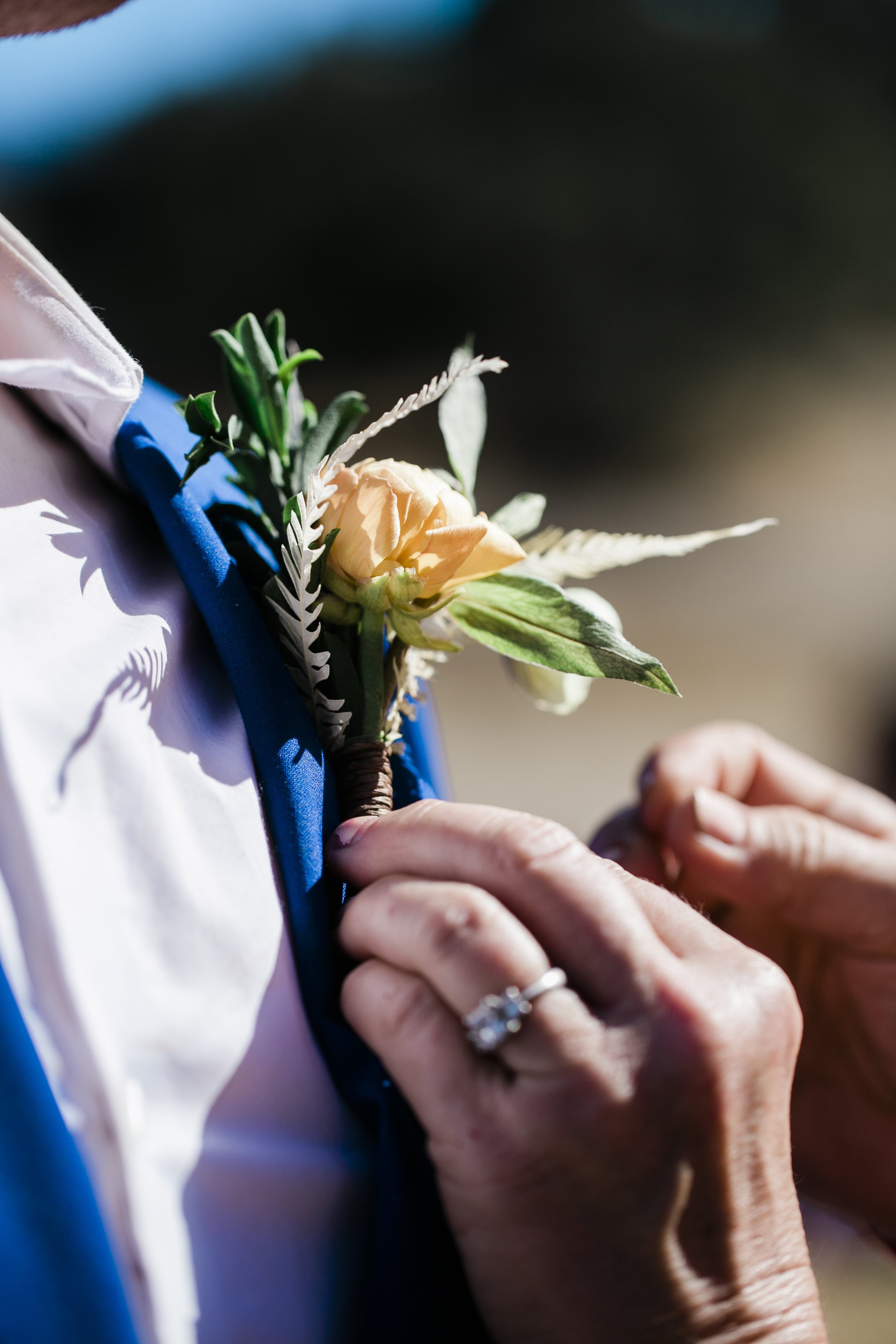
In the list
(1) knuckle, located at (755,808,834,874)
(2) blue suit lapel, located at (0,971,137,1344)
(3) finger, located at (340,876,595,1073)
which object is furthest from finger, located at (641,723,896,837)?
(2) blue suit lapel, located at (0,971,137,1344)

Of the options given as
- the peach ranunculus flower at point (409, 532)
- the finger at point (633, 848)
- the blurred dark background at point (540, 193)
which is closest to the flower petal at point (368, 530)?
the peach ranunculus flower at point (409, 532)

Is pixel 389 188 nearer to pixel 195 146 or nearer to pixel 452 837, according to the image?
pixel 195 146

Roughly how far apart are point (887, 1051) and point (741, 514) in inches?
157

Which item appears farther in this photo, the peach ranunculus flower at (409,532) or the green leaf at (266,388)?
the green leaf at (266,388)

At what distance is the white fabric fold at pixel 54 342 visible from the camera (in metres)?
0.43

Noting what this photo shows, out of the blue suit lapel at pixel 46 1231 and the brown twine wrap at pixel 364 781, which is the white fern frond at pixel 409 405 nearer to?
the brown twine wrap at pixel 364 781

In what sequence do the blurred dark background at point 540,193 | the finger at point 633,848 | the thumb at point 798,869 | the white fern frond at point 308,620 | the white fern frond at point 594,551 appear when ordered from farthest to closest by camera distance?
the blurred dark background at point 540,193, the finger at point 633,848, the thumb at point 798,869, the white fern frond at point 594,551, the white fern frond at point 308,620

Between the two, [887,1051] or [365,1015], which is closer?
[365,1015]

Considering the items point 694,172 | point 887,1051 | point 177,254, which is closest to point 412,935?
point 887,1051

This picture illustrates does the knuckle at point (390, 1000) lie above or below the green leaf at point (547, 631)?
below

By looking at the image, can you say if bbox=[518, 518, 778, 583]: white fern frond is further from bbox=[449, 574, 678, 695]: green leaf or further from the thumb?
the thumb

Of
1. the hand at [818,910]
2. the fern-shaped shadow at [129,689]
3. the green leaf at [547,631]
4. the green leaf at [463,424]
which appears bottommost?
the hand at [818,910]

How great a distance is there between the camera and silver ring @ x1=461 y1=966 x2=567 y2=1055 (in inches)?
14.5

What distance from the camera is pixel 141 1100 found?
35 centimetres
